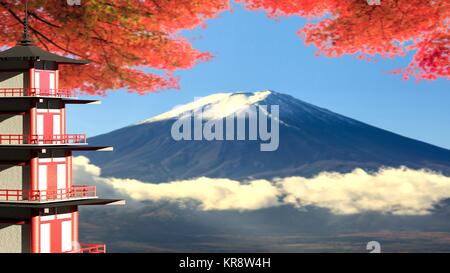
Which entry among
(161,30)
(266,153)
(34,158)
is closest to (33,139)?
(34,158)

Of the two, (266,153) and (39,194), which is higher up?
(266,153)

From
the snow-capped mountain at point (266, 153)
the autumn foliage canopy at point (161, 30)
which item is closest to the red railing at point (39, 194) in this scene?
the autumn foliage canopy at point (161, 30)

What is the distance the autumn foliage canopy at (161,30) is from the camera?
30125mm

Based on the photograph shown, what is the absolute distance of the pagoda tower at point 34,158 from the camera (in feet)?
71.7

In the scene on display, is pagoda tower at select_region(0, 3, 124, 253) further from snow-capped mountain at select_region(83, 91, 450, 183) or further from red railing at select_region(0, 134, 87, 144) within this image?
snow-capped mountain at select_region(83, 91, 450, 183)

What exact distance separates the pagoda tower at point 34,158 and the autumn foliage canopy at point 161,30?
9552mm

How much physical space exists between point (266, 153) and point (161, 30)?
57.0 metres

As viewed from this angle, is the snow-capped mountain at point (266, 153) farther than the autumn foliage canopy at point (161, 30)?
Yes

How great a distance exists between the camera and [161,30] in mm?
33938

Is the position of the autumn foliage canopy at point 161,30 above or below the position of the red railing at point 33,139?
above

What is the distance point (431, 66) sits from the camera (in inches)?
1177

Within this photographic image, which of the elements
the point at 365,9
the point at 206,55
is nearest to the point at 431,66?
the point at 365,9

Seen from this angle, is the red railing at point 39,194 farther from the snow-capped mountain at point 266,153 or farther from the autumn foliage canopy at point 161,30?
the snow-capped mountain at point 266,153

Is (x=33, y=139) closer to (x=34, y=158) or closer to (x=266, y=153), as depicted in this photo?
(x=34, y=158)
